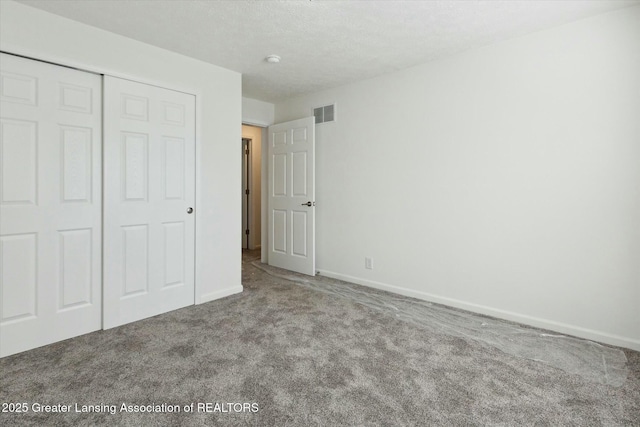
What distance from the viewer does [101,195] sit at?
2.65 metres

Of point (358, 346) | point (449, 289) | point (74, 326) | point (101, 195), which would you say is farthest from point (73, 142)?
point (449, 289)

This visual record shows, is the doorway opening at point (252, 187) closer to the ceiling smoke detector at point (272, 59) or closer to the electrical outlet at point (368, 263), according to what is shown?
the electrical outlet at point (368, 263)

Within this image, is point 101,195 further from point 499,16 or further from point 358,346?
point 499,16

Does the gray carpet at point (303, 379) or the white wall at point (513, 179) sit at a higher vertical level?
the white wall at point (513, 179)

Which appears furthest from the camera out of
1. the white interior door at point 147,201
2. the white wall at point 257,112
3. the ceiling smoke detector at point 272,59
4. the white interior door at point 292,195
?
the white wall at point 257,112

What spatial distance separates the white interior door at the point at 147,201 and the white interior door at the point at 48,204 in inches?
4.1

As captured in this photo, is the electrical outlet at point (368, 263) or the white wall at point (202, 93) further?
the electrical outlet at point (368, 263)

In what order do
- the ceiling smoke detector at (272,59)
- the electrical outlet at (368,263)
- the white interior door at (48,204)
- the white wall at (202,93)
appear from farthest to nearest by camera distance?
the electrical outlet at (368,263), the ceiling smoke detector at (272,59), the white wall at (202,93), the white interior door at (48,204)

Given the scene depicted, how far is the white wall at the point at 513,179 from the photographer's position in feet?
7.86

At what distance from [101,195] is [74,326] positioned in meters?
1.06

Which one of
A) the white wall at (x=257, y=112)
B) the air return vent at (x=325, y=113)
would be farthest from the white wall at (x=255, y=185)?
the air return vent at (x=325, y=113)

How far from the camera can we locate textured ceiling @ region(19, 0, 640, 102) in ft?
7.54

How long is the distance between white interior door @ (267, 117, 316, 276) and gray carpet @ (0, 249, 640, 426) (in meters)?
1.78

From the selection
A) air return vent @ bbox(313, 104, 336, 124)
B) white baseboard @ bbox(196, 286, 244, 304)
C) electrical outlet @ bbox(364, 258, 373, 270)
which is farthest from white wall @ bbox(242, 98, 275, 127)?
electrical outlet @ bbox(364, 258, 373, 270)
